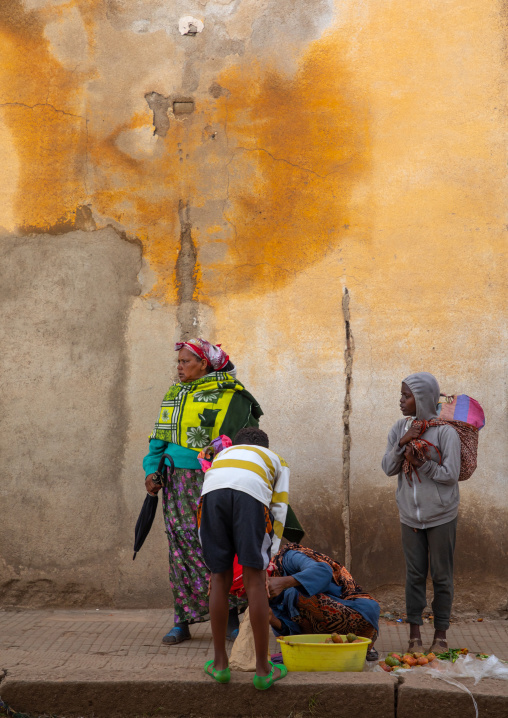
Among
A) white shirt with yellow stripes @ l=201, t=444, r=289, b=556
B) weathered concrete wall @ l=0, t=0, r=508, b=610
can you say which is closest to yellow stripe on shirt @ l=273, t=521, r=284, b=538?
white shirt with yellow stripes @ l=201, t=444, r=289, b=556

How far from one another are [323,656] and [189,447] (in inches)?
59.7

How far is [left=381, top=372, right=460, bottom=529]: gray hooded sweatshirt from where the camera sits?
399cm

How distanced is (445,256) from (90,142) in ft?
9.17

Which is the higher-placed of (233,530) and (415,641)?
(233,530)

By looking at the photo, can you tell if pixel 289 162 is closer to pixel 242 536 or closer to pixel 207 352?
pixel 207 352

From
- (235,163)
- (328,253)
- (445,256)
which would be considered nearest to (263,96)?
(235,163)

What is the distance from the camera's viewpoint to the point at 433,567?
13.3 feet

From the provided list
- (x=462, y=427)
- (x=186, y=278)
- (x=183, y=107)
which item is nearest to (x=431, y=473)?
(x=462, y=427)

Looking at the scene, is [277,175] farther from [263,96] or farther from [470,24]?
[470,24]

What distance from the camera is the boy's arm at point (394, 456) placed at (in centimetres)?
410

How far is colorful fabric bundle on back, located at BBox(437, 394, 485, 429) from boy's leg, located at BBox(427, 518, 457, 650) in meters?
0.58

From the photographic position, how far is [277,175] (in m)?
5.43

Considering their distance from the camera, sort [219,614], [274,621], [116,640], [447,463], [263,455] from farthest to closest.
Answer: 1. [116,640]
2. [447,463]
3. [274,621]
4. [263,455]
5. [219,614]

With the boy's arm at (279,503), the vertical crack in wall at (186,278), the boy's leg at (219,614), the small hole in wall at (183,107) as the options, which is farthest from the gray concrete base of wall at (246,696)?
the small hole in wall at (183,107)
